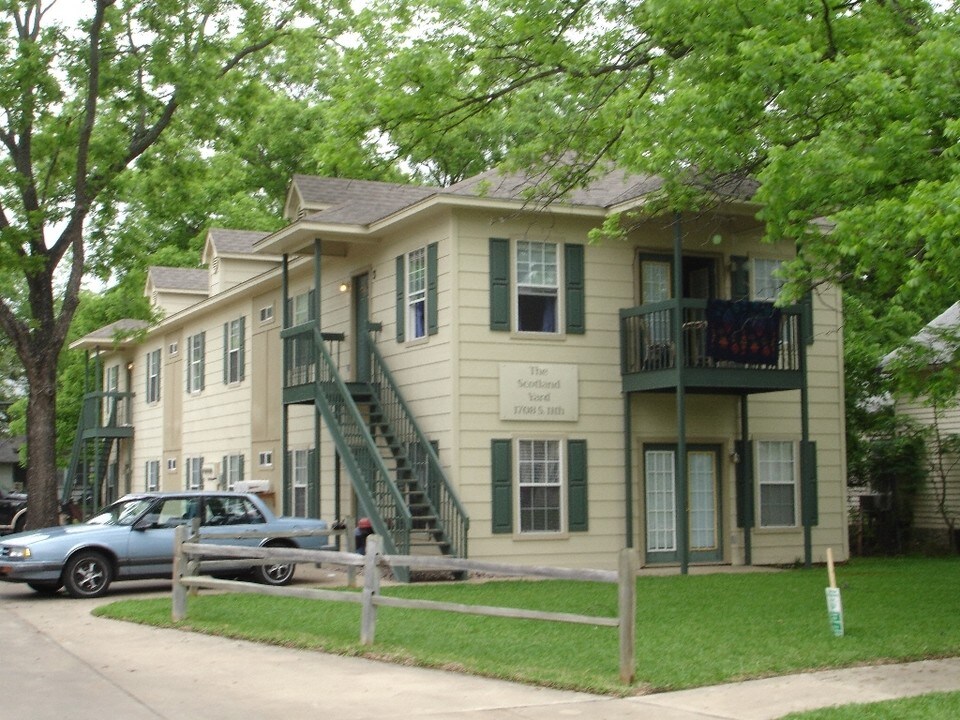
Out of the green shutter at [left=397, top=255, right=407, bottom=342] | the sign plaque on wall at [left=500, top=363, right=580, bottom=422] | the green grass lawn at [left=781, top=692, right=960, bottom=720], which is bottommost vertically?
the green grass lawn at [left=781, top=692, right=960, bottom=720]

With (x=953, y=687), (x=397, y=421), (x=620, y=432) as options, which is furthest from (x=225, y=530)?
(x=953, y=687)

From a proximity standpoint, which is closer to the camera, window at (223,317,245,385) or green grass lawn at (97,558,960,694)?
green grass lawn at (97,558,960,694)

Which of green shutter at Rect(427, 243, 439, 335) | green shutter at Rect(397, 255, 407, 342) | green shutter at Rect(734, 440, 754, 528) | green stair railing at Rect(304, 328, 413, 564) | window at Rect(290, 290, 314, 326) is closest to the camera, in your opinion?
green stair railing at Rect(304, 328, 413, 564)

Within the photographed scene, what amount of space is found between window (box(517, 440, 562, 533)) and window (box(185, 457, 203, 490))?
13.1m

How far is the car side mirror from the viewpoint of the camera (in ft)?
58.2

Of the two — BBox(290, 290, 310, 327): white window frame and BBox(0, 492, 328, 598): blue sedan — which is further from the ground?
BBox(290, 290, 310, 327): white window frame

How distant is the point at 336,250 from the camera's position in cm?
2378

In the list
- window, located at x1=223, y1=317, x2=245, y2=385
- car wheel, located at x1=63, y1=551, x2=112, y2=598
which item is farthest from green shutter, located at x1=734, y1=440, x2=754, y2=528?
window, located at x1=223, y1=317, x2=245, y2=385

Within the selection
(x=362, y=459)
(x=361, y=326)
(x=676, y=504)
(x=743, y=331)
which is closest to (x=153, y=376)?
(x=361, y=326)

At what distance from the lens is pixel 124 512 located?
59.4 ft

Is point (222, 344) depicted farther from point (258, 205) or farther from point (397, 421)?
point (258, 205)

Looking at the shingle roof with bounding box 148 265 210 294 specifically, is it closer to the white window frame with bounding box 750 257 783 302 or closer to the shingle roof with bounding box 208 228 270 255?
the shingle roof with bounding box 208 228 270 255

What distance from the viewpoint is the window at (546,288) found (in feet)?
68.0

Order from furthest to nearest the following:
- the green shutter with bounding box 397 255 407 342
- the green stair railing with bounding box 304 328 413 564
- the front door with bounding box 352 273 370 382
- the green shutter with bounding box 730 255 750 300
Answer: the front door with bounding box 352 273 370 382 < the green shutter with bounding box 730 255 750 300 < the green shutter with bounding box 397 255 407 342 < the green stair railing with bounding box 304 328 413 564
